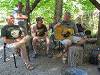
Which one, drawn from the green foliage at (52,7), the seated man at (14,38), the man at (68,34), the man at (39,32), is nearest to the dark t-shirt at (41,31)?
the man at (39,32)

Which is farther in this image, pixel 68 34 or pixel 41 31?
pixel 41 31

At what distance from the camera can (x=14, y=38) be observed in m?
7.59

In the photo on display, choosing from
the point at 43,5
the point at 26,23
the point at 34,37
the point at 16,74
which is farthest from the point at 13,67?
the point at 43,5

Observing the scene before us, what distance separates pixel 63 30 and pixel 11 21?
1388mm

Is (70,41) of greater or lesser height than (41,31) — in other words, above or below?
below

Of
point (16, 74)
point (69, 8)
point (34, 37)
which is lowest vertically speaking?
point (16, 74)

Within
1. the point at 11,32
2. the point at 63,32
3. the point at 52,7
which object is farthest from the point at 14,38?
the point at 52,7

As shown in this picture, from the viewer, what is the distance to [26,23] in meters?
8.59

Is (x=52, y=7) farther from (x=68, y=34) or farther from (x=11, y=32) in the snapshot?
(x=11, y=32)

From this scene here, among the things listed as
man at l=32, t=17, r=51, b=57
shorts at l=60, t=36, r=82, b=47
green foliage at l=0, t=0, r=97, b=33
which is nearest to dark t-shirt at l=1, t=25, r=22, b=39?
man at l=32, t=17, r=51, b=57

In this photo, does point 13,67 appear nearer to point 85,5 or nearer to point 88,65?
point 88,65

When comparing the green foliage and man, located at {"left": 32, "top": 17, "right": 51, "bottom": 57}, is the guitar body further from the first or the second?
the green foliage

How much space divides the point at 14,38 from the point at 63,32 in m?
1.30

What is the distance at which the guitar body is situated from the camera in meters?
8.05
